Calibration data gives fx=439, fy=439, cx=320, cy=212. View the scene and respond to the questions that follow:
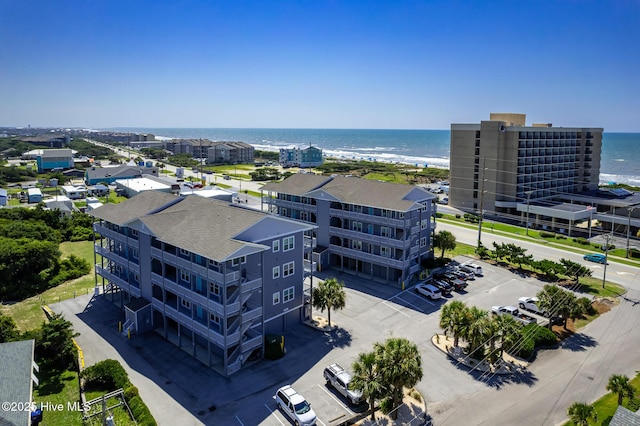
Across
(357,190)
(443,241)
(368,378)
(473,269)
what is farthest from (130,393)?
(473,269)

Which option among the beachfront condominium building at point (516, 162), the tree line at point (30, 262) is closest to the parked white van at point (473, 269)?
the beachfront condominium building at point (516, 162)

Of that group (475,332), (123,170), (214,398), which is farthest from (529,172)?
(123,170)

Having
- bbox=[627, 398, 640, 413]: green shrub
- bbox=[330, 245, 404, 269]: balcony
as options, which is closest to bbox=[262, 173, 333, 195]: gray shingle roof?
bbox=[330, 245, 404, 269]: balcony

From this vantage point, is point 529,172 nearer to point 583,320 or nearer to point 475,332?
point 583,320

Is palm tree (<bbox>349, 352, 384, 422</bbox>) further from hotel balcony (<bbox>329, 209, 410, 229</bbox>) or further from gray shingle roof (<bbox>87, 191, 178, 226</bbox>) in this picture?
gray shingle roof (<bbox>87, 191, 178, 226</bbox>)

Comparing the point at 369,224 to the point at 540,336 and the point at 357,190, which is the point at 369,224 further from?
the point at 540,336

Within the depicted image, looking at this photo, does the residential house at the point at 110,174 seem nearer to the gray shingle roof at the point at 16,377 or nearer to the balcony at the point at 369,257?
the balcony at the point at 369,257
